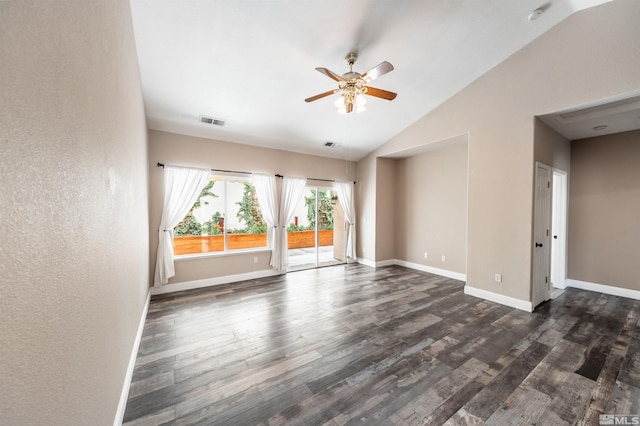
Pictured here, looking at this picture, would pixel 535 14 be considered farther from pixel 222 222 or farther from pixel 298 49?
pixel 222 222

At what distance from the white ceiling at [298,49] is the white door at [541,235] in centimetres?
197

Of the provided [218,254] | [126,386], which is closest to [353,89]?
[126,386]

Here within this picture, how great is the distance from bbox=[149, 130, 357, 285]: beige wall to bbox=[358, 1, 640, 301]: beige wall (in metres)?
3.25

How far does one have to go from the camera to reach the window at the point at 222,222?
184 inches

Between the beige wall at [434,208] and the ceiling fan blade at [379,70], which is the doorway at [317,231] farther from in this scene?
the ceiling fan blade at [379,70]

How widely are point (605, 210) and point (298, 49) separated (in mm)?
5800

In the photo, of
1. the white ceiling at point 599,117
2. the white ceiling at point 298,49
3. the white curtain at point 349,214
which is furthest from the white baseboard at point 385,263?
the white ceiling at point 599,117

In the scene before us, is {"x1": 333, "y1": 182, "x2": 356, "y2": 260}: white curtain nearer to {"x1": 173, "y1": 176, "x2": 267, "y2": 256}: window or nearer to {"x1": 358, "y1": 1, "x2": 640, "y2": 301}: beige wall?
{"x1": 173, "y1": 176, "x2": 267, "y2": 256}: window

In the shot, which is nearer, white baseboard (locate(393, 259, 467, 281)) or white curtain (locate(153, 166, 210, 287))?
white curtain (locate(153, 166, 210, 287))

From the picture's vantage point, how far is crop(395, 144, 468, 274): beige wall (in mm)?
5164

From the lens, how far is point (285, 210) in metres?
5.51

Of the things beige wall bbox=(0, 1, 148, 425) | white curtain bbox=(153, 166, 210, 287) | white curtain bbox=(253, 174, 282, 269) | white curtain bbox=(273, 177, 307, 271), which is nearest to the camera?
beige wall bbox=(0, 1, 148, 425)

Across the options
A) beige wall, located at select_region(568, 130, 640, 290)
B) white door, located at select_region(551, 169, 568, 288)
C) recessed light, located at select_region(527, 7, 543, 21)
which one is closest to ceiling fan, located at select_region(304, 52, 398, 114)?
recessed light, located at select_region(527, 7, 543, 21)

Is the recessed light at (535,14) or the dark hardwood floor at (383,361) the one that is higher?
the recessed light at (535,14)
